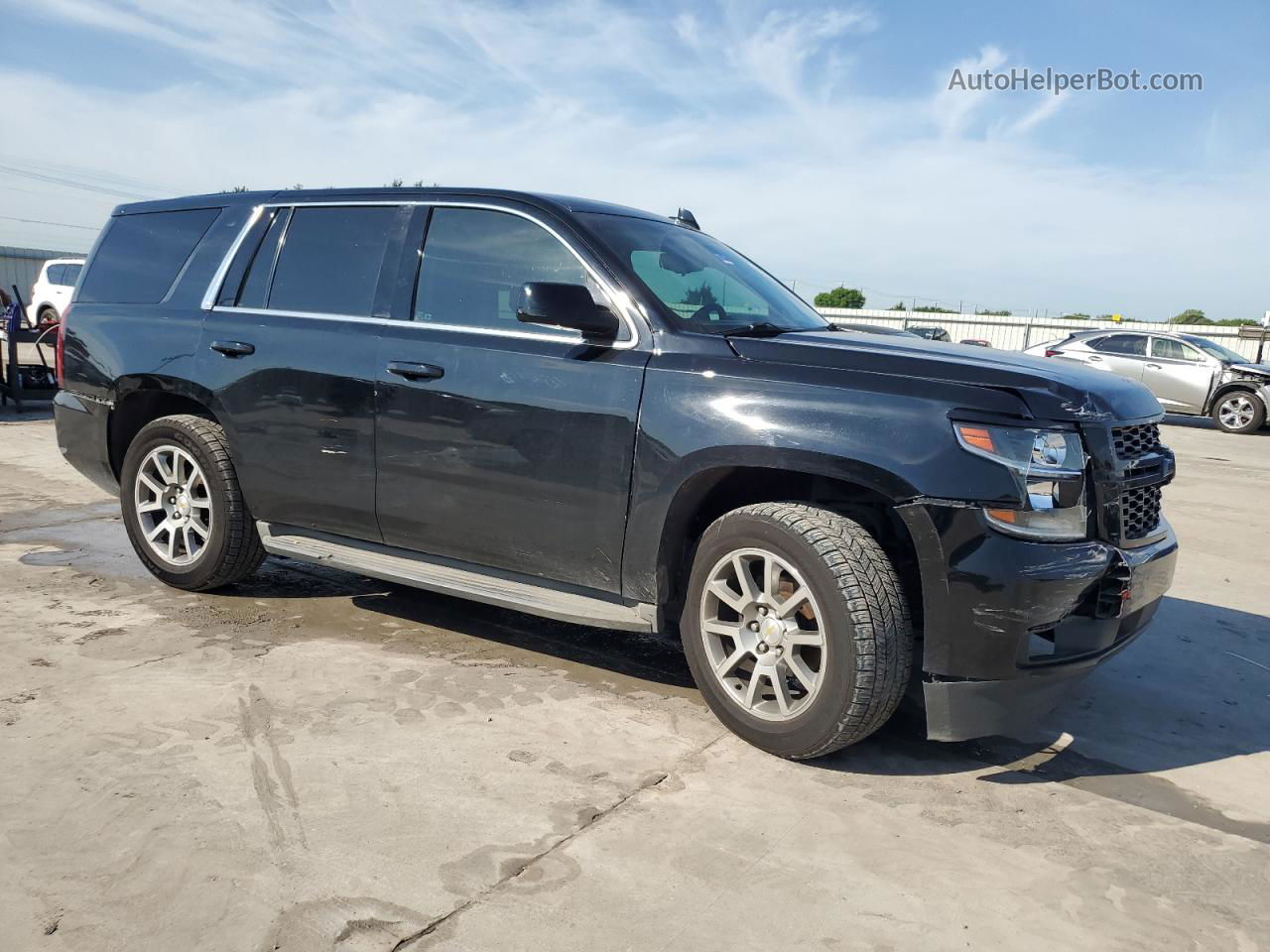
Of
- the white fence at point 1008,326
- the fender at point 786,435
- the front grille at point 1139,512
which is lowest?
the front grille at point 1139,512

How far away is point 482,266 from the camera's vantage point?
4.04 meters

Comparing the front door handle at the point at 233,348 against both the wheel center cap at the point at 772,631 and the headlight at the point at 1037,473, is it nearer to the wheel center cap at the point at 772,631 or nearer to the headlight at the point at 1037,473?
the wheel center cap at the point at 772,631

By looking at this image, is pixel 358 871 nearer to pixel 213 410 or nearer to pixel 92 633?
pixel 92 633

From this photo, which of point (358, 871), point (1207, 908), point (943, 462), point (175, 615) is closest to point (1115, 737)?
point (1207, 908)

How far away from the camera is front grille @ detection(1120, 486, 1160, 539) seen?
3.27 m

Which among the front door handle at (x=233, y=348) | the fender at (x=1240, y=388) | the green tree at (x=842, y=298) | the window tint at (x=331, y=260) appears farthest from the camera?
the green tree at (x=842, y=298)

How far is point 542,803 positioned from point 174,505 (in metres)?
2.85

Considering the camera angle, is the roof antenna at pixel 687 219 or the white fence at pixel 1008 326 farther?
the white fence at pixel 1008 326

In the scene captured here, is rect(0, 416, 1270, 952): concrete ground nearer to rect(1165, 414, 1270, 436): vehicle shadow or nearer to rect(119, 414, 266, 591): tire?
rect(119, 414, 266, 591): tire

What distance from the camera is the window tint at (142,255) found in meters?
4.95

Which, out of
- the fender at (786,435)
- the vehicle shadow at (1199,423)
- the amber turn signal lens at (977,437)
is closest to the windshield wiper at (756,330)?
the fender at (786,435)

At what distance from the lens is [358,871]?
2543 mm

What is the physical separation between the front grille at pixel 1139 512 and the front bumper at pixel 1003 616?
11cm

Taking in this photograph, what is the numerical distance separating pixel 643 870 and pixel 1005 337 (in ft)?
131
